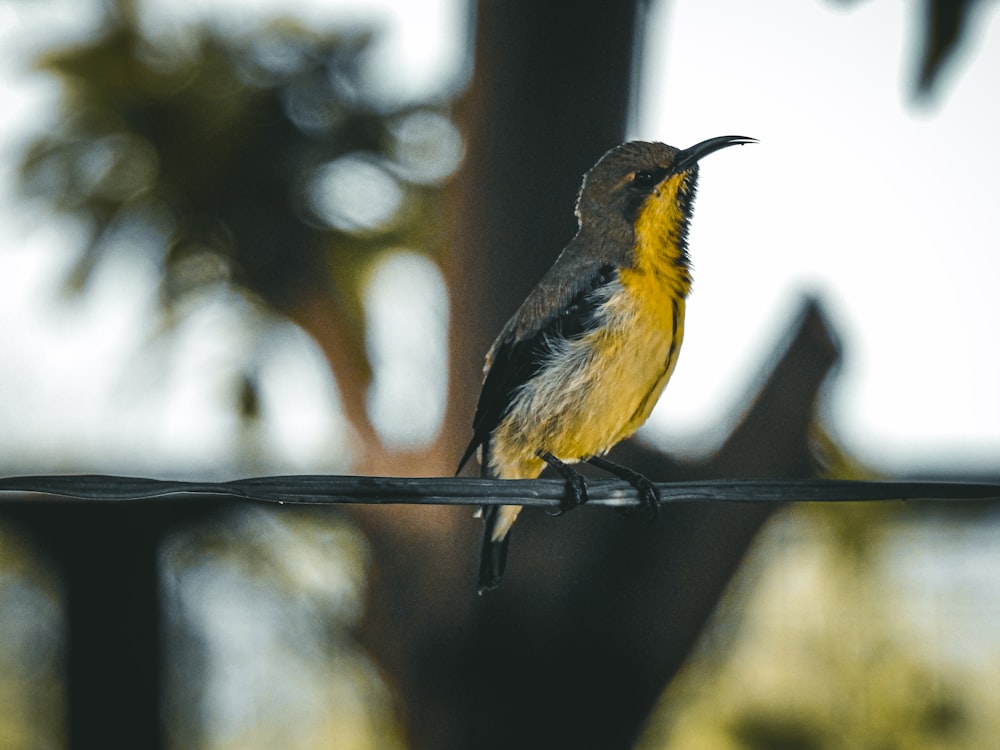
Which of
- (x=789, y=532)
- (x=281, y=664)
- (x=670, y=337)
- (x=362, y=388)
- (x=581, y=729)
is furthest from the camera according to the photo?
(x=281, y=664)

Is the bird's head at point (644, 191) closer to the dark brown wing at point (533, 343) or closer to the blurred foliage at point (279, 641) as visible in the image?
the dark brown wing at point (533, 343)

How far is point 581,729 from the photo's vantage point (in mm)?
4551

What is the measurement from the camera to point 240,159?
14.5 ft

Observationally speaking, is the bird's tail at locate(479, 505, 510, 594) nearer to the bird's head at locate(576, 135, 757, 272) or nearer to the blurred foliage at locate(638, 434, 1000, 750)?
the bird's head at locate(576, 135, 757, 272)

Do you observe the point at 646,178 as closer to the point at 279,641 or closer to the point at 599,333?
the point at 599,333

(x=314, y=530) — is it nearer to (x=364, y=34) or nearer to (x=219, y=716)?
(x=219, y=716)

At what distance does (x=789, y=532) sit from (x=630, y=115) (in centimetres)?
362

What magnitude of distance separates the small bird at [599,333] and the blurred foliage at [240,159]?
208 centimetres

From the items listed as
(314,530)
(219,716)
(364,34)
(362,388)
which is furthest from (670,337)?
(219,716)

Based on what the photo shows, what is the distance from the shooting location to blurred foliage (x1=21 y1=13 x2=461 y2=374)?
4328 mm

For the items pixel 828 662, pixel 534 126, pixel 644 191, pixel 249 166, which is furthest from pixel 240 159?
pixel 828 662

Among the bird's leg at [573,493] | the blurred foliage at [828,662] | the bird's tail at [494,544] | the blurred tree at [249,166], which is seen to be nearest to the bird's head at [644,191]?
the bird's leg at [573,493]

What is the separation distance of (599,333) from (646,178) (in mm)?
439

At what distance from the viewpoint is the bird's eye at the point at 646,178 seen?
1997 mm
